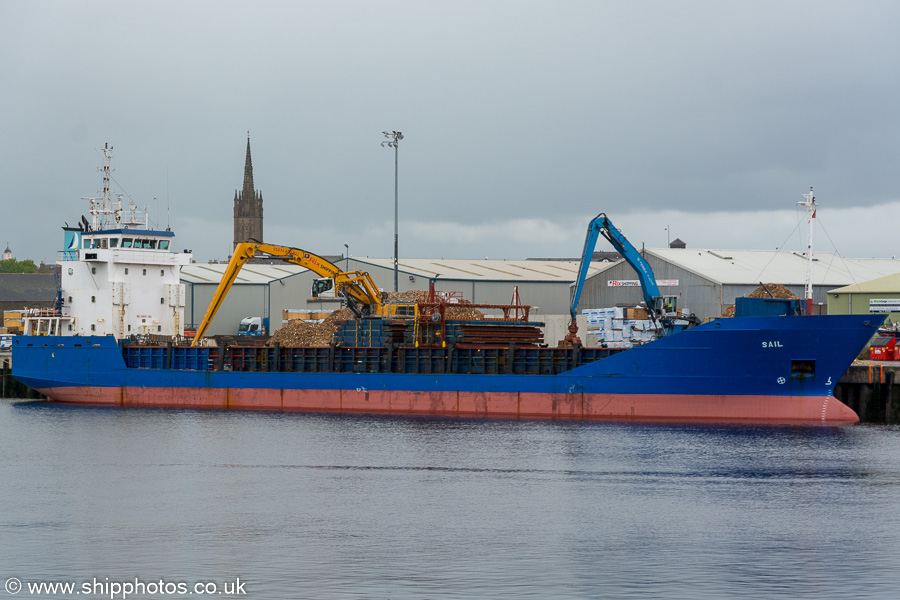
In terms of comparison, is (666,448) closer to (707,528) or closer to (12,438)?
(707,528)

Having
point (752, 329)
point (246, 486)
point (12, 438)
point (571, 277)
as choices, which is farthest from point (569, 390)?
point (571, 277)

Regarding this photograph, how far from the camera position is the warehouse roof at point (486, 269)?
242 ft

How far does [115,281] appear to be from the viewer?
164ft

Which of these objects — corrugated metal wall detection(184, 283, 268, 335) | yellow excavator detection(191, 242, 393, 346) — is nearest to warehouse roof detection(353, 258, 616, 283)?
corrugated metal wall detection(184, 283, 268, 335)

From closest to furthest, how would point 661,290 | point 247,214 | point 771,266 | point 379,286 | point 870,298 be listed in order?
point 870,298 < point 661,290 < point 771,266 < point 379,286 < point 247,214

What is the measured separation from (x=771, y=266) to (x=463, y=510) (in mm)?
47266

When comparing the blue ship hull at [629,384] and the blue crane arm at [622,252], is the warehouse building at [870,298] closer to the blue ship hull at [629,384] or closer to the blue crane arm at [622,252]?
the blue crane arm at [622,252]

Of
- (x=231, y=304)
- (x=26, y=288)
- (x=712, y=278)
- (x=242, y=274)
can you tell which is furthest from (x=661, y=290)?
(x=26, y=288)

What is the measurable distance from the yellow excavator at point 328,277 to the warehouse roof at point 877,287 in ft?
89.8

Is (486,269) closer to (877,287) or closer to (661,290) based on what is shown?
(661,290)

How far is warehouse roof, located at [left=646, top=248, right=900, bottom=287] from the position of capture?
63750 millimetres

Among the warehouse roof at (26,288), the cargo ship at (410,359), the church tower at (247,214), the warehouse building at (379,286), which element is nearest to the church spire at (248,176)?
the church tower at (247,214)

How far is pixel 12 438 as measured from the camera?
123ft

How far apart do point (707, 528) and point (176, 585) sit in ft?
35.3
